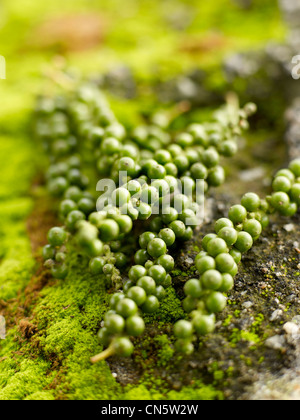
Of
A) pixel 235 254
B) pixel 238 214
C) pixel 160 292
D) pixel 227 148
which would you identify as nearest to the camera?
pixel 160 292

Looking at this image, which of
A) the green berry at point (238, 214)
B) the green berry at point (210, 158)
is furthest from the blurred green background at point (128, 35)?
the green berry at point (238, 214)

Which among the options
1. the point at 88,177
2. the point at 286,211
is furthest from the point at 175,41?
the point at 286,211

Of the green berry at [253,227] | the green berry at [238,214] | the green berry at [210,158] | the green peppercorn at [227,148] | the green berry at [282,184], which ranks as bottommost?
the green berry at [253,227]

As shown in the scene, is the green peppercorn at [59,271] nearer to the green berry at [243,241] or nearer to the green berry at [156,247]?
the green berry at [156,247]

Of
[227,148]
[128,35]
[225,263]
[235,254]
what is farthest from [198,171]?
[128,35]

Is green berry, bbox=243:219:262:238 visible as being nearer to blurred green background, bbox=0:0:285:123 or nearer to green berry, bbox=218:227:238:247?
green berry, bbox=218:227:238:247

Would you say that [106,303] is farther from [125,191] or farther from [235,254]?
[235,254]

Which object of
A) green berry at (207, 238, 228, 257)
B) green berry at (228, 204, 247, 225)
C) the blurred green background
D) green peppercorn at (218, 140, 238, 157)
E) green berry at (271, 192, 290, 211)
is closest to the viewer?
green berry at (207, 238, 228, 257)

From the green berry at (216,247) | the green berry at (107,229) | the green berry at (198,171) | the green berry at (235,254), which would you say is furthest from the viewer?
the green berry at (198,171)

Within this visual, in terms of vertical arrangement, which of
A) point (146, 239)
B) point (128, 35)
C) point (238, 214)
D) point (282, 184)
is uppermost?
point (128, 35)

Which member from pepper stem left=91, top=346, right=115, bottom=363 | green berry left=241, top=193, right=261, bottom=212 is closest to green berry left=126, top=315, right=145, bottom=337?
pepper stem left=91, top=346, right=115, bottom=363

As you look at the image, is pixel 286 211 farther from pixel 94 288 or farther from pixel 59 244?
pixel 59 244
